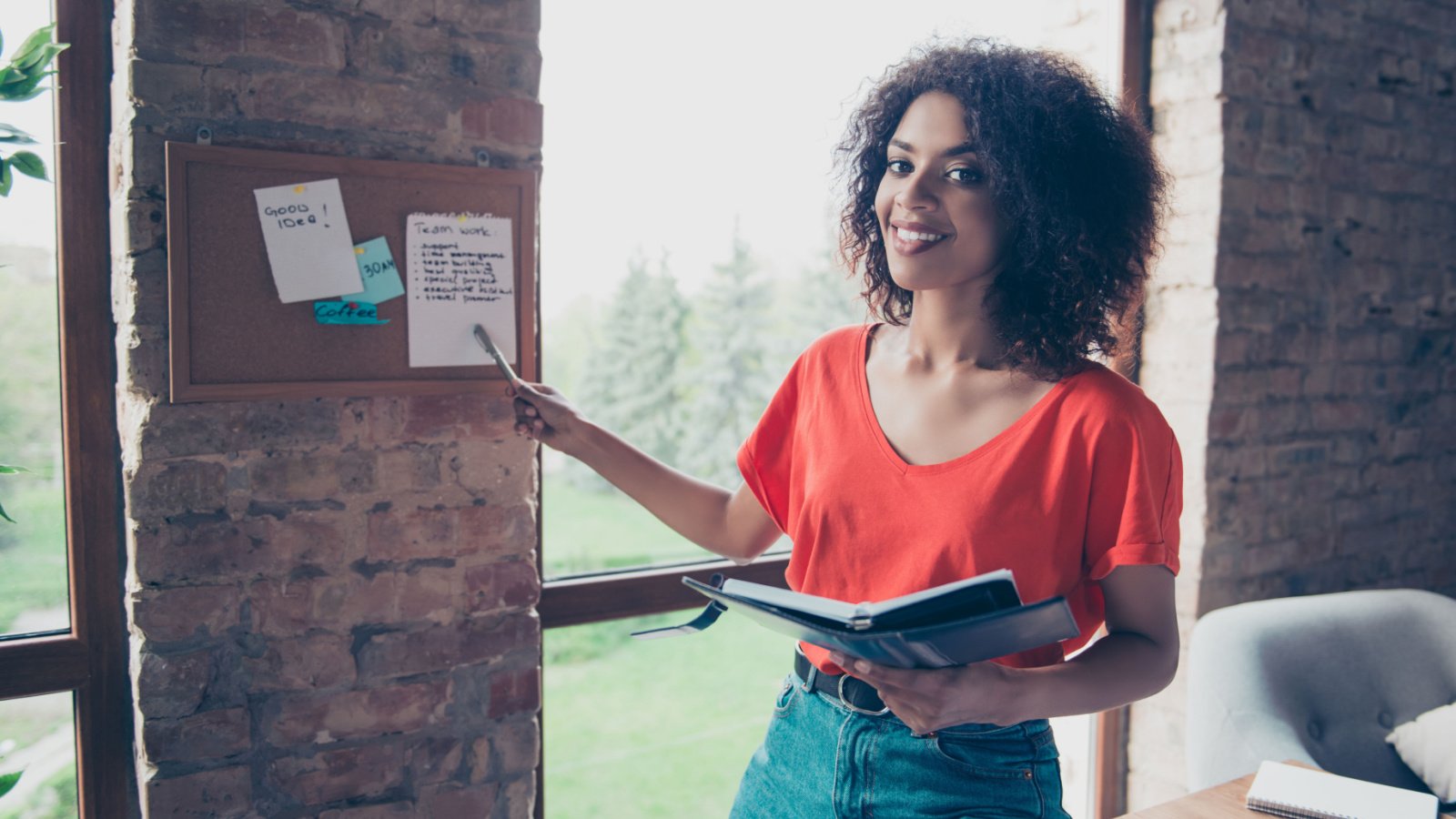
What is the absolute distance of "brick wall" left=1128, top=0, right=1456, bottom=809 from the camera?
2258mm

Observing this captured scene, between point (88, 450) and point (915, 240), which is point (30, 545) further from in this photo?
point (915, 240)

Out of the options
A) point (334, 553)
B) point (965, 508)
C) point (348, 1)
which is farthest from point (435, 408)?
point (965, 508)

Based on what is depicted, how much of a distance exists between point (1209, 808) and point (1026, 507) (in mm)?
620

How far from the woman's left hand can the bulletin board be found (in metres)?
0.80

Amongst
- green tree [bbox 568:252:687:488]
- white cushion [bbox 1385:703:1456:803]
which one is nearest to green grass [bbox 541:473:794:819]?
green tree [bbox 568:252:687:488]

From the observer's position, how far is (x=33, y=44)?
3.59 ft

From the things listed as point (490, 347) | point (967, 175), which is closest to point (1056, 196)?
point (967, 175)

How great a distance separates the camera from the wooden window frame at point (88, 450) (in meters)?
1.42

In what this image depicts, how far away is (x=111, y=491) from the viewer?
1.47m

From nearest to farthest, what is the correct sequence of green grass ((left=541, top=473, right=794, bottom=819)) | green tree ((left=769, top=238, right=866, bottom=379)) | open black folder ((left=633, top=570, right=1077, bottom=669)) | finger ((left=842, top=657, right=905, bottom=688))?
open black folder ((left=633, top=570, right=1077, bottom=669)) < finger ((left=842, top=657, right=905, bottom=688)) < green grass ((left=541, top=473, right=794, bottom=819)) < green tree ((left=769, top=238, right=866, bottom=379))

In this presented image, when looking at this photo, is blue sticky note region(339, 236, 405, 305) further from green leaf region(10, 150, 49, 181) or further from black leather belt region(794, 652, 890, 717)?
black leather belt region(794, 652, 890, 717)

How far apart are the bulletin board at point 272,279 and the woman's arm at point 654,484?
0.36ft

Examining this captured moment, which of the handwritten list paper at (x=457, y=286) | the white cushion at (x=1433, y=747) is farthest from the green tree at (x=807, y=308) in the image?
→ the white cushion at (x=1433, y=747)

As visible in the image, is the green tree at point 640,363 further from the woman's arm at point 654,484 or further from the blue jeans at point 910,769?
the blue jeans at point 910,769
